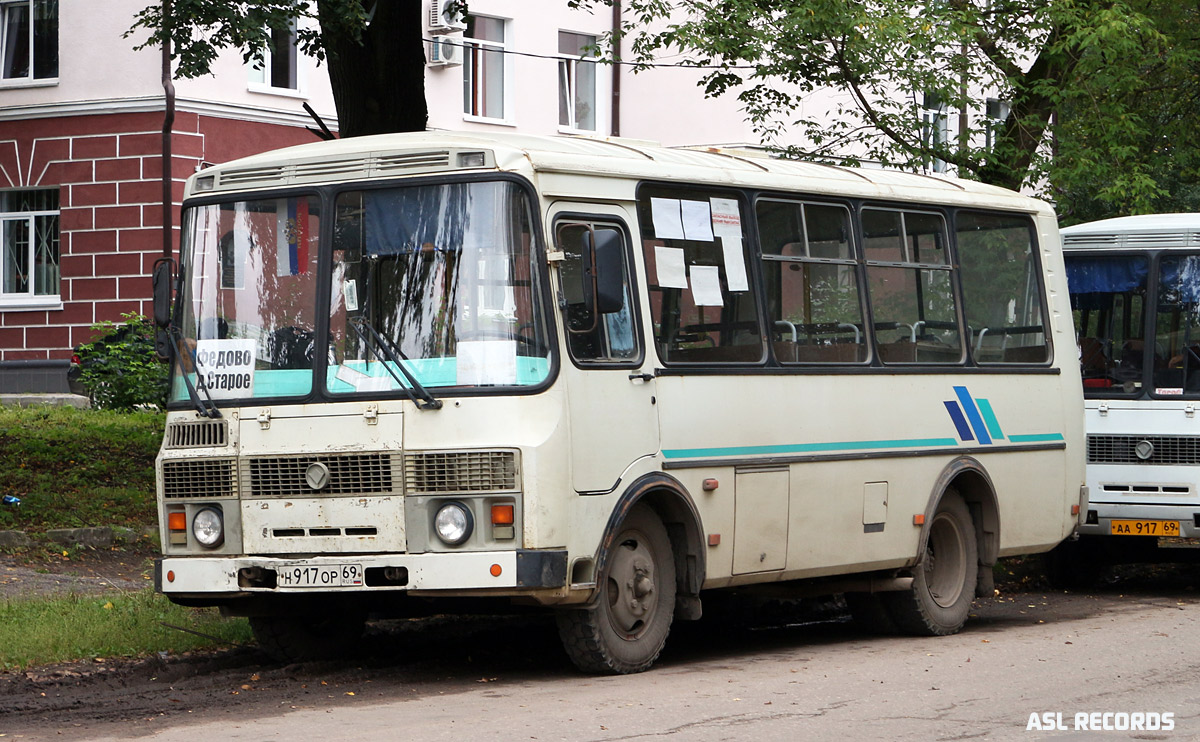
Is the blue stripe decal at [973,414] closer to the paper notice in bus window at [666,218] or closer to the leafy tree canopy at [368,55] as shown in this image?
the paper notice in bus window at [666,218]

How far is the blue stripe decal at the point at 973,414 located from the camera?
12320 mm

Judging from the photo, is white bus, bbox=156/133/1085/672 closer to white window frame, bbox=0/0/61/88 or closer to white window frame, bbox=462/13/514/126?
white window frame, bbox=0/0/61/88

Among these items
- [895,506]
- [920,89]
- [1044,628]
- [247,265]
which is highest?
[920,89]

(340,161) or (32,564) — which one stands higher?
(340,161)

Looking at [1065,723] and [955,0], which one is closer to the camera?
[1065,723]

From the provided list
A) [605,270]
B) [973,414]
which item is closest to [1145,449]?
[973,414]

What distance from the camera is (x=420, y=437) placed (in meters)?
9.18

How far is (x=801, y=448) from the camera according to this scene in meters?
10.9

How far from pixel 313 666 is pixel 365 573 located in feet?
3.53

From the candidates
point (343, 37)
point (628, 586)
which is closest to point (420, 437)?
point (628, 586)

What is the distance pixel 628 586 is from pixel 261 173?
2936mm

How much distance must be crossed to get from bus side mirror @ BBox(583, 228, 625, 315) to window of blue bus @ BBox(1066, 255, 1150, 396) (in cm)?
673

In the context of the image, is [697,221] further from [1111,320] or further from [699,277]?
[1111,320]

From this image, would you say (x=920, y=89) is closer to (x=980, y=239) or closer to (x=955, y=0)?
(x=955, y=0)
